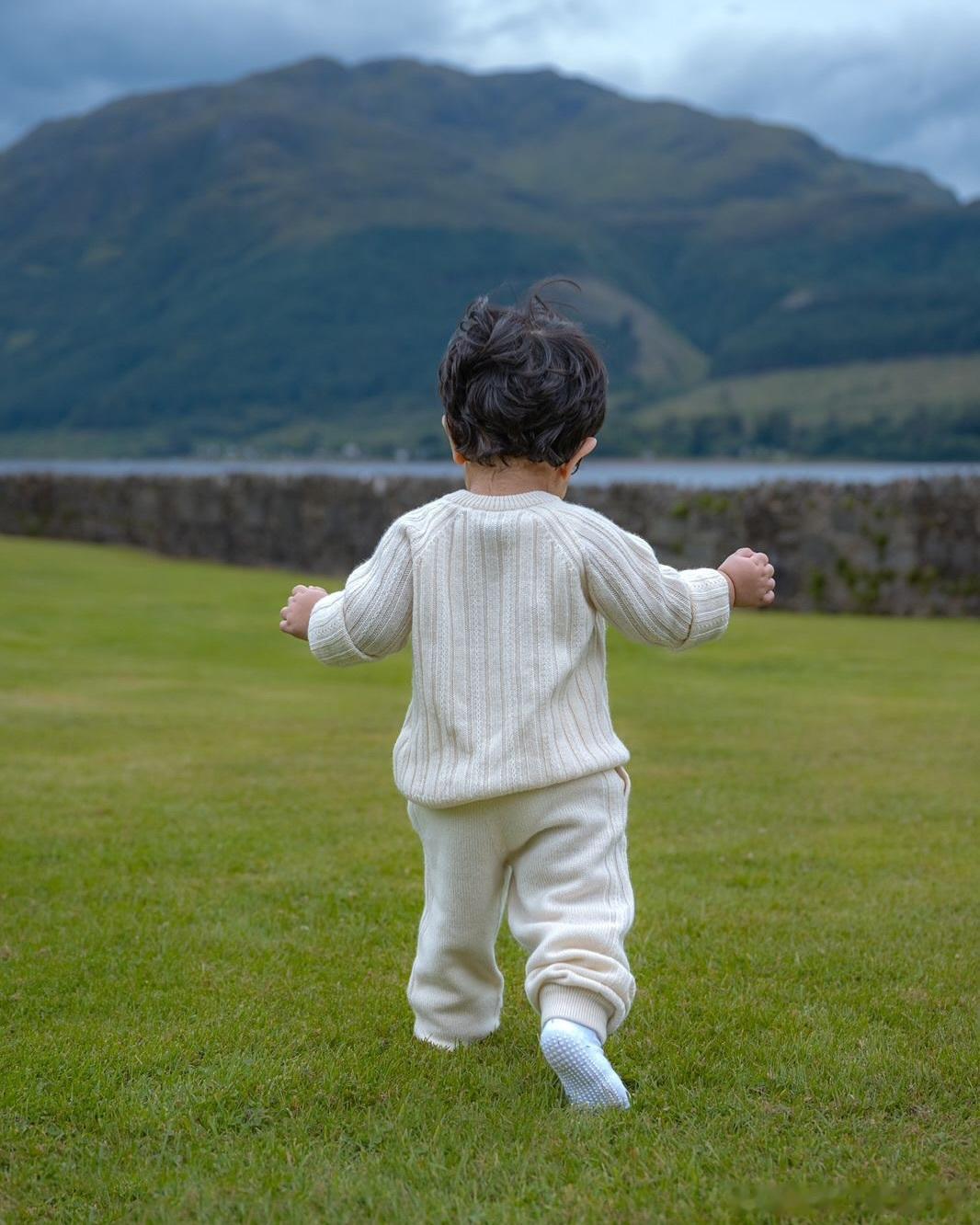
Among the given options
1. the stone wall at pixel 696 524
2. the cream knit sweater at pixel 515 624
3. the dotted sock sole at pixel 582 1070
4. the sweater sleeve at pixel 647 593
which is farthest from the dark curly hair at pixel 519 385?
the stone wall at pixel 696 524

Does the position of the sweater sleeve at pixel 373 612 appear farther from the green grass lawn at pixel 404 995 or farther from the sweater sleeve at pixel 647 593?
the green grass lawn at pixel 404 995

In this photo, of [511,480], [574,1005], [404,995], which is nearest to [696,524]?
[404,995]

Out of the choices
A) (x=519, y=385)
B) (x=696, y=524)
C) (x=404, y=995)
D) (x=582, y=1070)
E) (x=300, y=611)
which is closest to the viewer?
(x=582, y=1070)

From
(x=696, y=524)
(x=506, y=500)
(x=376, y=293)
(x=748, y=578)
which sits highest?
(x=376, y=293)

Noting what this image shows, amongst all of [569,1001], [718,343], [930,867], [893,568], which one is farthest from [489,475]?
[718,343]

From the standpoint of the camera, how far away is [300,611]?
11.2 ft

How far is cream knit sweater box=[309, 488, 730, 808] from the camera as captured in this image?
10.2ft

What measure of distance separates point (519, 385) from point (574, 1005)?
139 centimetres

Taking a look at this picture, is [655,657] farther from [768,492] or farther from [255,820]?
[255,820]

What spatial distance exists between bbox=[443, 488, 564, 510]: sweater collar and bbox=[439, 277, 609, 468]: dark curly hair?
0.08 metres

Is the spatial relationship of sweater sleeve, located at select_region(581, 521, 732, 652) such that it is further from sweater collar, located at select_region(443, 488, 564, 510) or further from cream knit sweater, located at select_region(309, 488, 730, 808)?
sweater collar, located at select_region(443, 488, 564, 510)

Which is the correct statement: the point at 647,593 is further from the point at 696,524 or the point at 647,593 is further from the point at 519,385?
the point at 696,524

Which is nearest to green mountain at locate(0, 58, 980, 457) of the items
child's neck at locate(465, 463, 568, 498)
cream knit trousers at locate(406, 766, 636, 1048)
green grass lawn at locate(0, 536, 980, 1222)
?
green grass lawn at locate(0, 536, 980, 1222)

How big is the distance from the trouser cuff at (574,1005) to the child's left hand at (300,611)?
42.0 inches
